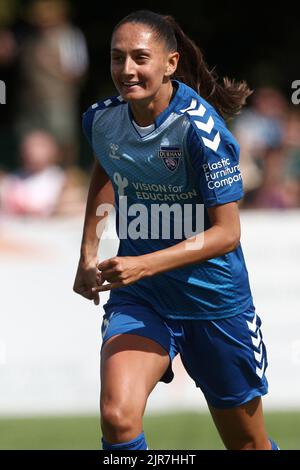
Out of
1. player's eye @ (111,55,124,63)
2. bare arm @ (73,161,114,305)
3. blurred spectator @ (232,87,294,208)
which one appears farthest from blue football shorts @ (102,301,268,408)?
blurred spectator @ (232,87,294,208)

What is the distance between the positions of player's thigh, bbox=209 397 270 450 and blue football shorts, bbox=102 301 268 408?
42 mm

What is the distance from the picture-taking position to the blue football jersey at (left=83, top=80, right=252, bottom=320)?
14.3 feet

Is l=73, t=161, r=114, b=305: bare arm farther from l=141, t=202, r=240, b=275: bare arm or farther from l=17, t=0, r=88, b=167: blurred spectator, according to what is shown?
l=17, t=0, r=88, b=167: blurred spectator

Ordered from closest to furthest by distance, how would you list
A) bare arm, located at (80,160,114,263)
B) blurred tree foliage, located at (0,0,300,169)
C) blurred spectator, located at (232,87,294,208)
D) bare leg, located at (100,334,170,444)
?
bare leg, located at (100,334,170,444)
bare arm, located at (80,160,114,263)
blurred spectator, located at (232,87,294,208)
blurred tree foliage, located at (0,0,300,169)

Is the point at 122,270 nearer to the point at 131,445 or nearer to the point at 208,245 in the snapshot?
the point at 208,245

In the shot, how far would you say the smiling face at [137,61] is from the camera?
4.26m

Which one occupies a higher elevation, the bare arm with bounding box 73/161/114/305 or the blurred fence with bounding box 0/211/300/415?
the blurred fence with bounding box 0/211/300/415

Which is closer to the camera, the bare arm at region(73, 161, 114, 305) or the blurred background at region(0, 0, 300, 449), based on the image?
the bare arm at region(73, 161, 114, 305)

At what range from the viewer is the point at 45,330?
25.6 feet

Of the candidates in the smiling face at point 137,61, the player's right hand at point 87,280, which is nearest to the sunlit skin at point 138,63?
the smiling face at point 137,61

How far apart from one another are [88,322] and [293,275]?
5.05ft

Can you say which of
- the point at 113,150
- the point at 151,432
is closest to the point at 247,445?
the point at 113,150

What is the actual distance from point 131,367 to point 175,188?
76 centimetres
